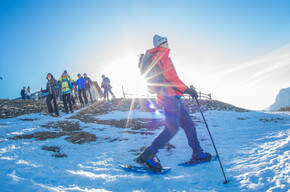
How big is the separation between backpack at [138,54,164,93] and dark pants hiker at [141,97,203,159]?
1.03 ft

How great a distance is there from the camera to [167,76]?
9.81 feet

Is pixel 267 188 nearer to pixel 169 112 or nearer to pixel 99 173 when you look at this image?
pixel 169 112

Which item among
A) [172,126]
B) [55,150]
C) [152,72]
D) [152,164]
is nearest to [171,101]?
[172,126]

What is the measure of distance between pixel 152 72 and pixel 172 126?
3.39 ft

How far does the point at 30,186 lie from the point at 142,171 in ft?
5.14

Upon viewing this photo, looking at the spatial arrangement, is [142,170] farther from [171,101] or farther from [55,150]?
[55,150]

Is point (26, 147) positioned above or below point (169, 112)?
below

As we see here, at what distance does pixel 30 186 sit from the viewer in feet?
5.94

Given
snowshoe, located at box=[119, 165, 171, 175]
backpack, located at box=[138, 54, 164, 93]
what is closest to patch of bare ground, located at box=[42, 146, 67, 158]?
snowshoe, located at box=[119, 165, 171, 175]

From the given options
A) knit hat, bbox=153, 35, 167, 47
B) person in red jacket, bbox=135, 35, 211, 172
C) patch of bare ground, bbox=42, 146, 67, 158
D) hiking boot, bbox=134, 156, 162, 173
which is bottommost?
hiking boot, bbox=134, 156, 162, 173

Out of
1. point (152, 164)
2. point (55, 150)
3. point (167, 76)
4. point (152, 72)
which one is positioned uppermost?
point (152, 72)

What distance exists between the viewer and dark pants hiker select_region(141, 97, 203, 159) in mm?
2836

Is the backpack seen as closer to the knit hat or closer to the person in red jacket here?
the person in red jacket

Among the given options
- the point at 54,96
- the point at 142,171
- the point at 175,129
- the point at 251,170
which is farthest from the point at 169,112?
the point at 54,96
